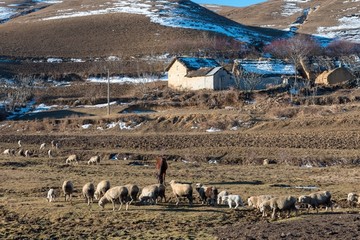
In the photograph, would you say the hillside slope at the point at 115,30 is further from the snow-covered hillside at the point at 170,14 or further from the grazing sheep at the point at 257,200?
the grazing sheep at the point at 257,200

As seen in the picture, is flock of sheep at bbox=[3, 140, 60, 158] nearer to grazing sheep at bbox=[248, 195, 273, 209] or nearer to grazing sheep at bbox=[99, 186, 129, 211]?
grazing sheep at bbox=[99, 186, 129, 211]

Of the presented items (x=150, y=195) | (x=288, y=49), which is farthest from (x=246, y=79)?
(x=150, y=195)

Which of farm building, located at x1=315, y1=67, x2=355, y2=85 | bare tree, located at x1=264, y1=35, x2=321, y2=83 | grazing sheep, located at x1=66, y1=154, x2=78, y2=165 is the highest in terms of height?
bare tree, located at x1=264, y1=35, x2=321, y2=83

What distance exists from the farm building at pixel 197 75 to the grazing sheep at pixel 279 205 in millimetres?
55789

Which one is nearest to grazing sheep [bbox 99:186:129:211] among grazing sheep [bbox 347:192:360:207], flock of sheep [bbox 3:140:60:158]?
grazing sheep [bbox 347:192:360:207]

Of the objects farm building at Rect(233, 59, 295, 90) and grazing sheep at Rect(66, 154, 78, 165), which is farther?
farm building at Rect(233, 59, 295, 90)

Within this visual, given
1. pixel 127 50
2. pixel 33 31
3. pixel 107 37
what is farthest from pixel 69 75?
pixel 33 31

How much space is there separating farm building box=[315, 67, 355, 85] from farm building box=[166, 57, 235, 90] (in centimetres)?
1276

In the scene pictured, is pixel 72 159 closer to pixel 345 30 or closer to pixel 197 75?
pixel 197 75

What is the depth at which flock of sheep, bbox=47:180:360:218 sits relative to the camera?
693 inches

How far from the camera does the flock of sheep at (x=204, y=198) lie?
17.6 m

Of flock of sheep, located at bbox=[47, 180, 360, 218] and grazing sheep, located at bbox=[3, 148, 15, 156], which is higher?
flock of sheep, located at bbox=[47, 180, 360, 218]

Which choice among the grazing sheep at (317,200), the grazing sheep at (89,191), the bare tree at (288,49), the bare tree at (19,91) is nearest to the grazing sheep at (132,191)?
the grazing sheep at (89,191)

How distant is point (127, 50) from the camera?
112688 mm
